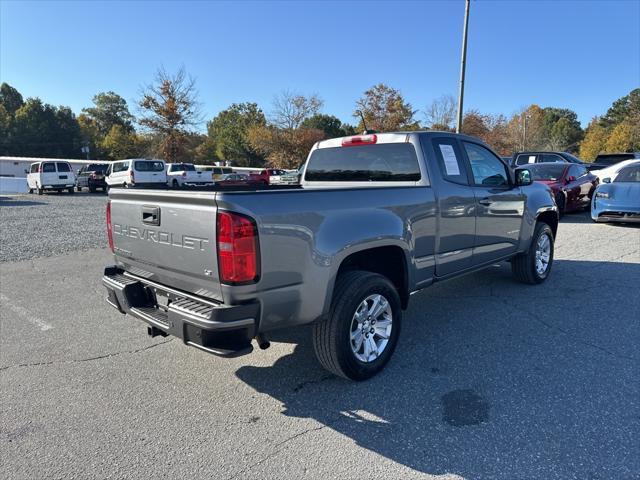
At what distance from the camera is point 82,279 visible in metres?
6.52

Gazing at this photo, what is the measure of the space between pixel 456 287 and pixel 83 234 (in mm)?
8952

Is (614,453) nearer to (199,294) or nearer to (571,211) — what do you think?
(199,294)

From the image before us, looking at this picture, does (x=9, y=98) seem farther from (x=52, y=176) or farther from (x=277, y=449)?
(x=277, y=449)

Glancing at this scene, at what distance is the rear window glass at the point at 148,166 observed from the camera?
77.8ft

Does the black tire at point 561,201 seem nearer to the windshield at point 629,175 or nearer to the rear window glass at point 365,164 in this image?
the windshield at point 629,175

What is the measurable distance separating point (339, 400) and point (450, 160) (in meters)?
2.55

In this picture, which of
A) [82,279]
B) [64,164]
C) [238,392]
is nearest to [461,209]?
[238,392]

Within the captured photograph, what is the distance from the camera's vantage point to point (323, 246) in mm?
2975

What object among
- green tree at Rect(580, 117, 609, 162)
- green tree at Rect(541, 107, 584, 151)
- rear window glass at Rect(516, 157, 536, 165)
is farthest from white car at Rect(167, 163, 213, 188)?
green tree at Rect(541, 107, 584, 151)

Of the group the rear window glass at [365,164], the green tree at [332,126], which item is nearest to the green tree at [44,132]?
the green tree at [332,126]

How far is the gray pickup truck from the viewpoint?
264 cm

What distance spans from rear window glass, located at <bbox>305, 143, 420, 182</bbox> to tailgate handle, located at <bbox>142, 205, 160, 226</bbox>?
7.21 ft

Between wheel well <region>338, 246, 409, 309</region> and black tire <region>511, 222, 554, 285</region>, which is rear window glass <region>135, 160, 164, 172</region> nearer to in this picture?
black tire <region>511, 222, 554, 285</region>

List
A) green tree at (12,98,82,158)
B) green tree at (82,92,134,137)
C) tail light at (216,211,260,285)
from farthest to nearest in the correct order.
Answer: green tree at (82,92,134,137) < green tree at (12,98,82,158) < tail light at (216,211,260,285)
